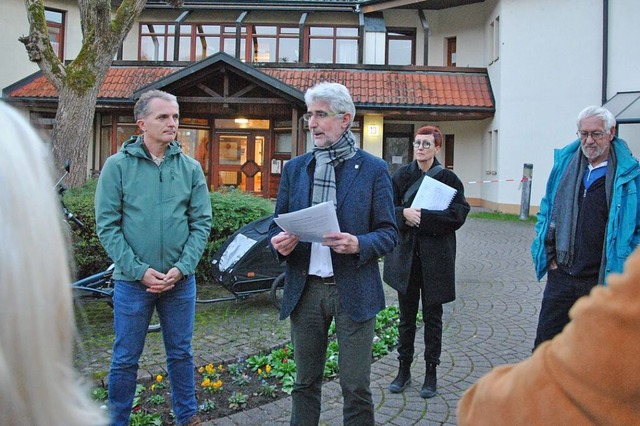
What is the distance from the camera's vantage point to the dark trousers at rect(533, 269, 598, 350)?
367cm

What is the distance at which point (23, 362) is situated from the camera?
0.97m

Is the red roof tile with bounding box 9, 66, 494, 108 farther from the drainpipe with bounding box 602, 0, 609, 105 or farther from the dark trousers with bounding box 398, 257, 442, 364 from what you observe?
the dark trousers with bounding box 398, 257, 442, 364

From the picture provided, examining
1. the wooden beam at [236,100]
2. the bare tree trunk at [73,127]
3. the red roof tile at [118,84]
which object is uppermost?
the red roof tile at [118,84]

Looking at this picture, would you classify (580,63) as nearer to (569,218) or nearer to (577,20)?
(577,20)

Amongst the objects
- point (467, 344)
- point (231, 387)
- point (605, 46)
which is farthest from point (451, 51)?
point (231, 387)

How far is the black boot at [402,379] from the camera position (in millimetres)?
4418

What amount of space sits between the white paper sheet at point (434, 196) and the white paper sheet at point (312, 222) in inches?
64.0

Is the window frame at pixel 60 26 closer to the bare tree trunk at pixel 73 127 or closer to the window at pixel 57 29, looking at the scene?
the window at pixel 57 29

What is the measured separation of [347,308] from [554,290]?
5.59 feet

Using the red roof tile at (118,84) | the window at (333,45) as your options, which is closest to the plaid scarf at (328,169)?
the red roof tile at (118,84)

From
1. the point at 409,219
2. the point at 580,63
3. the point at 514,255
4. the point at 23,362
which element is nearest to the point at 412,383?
the point at 409,219

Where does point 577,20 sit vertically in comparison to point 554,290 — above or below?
above

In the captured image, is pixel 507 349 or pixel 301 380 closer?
pixel 301 380

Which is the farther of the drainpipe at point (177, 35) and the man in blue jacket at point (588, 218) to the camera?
the drainpipe at point (177, 35)
